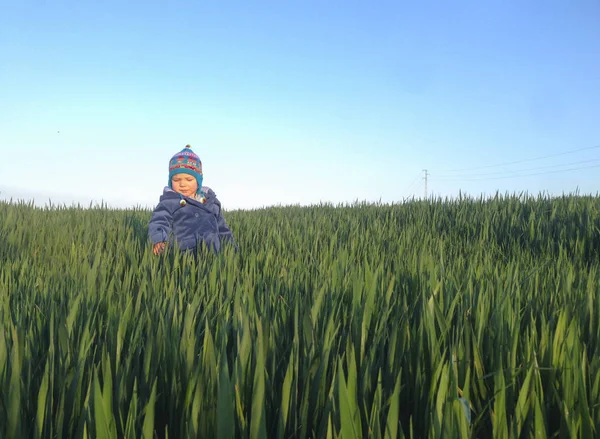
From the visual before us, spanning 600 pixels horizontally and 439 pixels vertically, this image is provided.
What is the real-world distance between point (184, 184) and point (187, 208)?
21 centimetres

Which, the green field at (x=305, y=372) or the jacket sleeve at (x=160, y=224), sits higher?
the jacket sleeve at (x=160, y=224)

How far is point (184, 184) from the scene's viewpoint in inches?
155

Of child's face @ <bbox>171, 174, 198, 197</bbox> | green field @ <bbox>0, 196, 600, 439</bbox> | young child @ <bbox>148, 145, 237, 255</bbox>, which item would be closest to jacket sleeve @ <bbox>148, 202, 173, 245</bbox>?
young child @ <bbox>148, 145, 237, 255</bbox>

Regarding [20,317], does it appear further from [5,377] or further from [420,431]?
[420,431]

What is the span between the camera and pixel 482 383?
1.10 meters

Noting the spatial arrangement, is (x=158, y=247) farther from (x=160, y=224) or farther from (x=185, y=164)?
A: (x=185, y=164)

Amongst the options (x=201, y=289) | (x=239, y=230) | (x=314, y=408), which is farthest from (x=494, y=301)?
(x=239, y=230)

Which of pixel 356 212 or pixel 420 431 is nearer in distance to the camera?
pixel 420 431

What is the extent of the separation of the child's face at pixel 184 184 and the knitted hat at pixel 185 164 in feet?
0.12

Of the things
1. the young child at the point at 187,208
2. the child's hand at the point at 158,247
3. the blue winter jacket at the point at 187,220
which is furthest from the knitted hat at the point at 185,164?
the child's hand at the point at 158,247

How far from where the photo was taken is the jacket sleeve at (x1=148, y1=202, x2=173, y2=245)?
3.59 meters

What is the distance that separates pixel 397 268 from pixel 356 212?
4824mm

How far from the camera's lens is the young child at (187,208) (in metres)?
3.88

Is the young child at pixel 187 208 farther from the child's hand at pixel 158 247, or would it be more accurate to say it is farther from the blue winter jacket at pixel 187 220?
the child's hand at pixel 158 247
